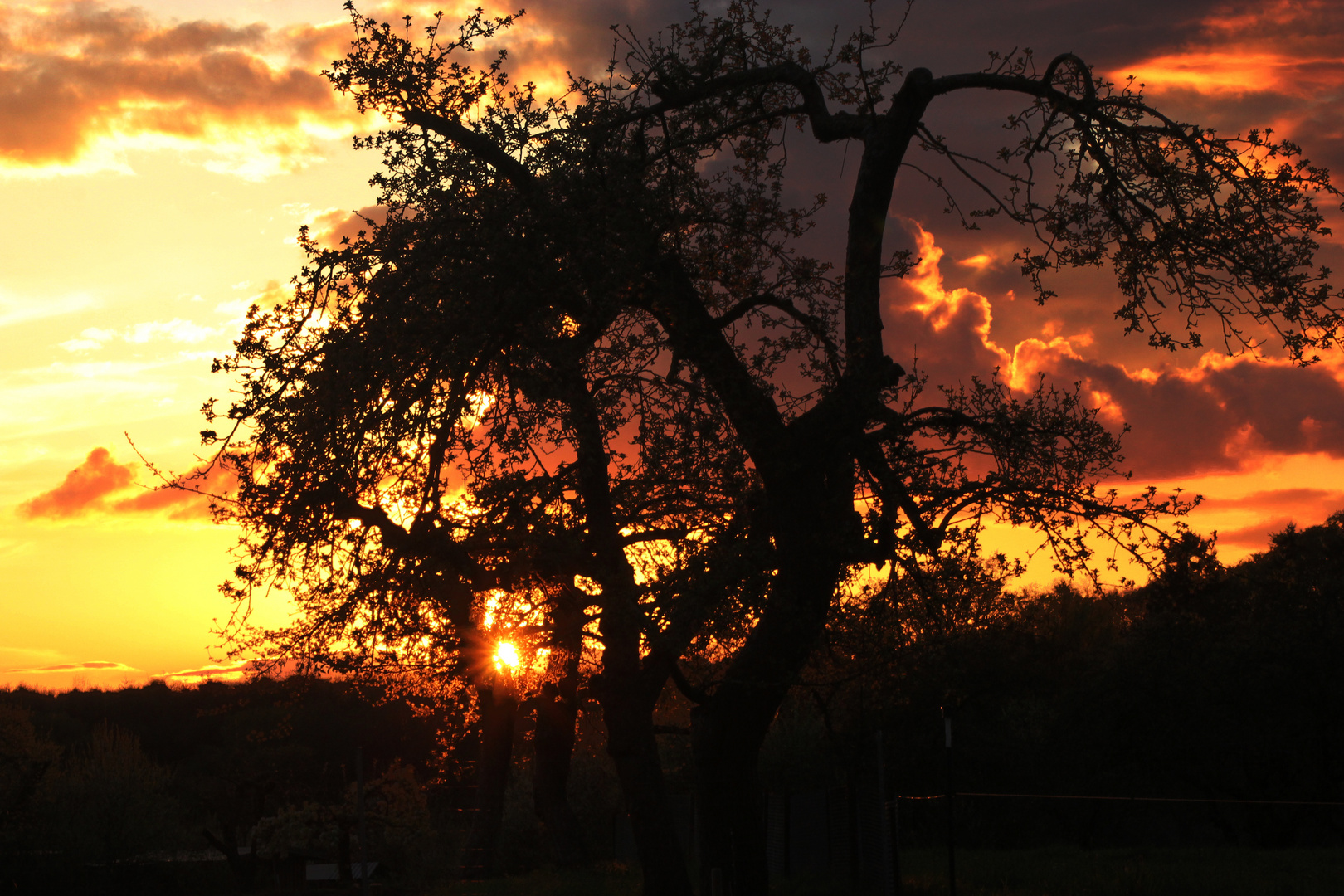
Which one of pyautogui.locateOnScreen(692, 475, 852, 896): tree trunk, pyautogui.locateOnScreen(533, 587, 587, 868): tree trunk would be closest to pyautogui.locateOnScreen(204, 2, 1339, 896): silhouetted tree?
pyautogui.locateOnScreen(692, 475, 852, 896): tree trunk

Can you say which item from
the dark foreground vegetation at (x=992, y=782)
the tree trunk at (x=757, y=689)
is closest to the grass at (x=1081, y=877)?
the dark foreground vegetation at (x=992, y=782)

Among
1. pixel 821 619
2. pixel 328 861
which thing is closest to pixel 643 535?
pixel 821 619

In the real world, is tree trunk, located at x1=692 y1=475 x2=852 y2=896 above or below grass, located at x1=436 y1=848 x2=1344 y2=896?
above

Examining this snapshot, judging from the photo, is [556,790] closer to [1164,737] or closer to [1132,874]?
[1132,874]

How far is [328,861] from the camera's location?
3331 centimetres

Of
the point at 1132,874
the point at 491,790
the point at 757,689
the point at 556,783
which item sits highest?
the point at 757,689

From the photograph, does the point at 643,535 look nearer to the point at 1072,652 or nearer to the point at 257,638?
the point at 257,638

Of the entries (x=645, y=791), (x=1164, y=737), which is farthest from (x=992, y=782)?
(x=645, y=791)

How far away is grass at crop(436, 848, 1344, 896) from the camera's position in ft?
51.8

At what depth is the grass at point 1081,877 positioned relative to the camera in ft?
51.8

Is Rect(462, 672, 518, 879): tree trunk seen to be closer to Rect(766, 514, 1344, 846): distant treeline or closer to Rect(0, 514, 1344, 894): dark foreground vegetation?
Rect(0, 514, 1344, 894): dark foreground vegetation

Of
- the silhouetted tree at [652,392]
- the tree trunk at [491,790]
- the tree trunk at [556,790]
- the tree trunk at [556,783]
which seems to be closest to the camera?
the silhouetted tree at [652,392]

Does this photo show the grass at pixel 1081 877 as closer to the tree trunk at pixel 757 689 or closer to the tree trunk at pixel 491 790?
the tree trunk at pixel 757 689

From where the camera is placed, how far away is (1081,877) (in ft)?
57.3
